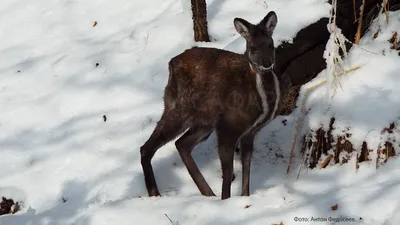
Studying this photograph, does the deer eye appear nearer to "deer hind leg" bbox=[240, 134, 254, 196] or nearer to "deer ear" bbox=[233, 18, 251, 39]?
"deer ear" bbox=[233, 18, 251, 39]

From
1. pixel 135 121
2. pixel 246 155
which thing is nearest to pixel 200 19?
pixel 135 121

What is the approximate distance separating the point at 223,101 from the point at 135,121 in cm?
156

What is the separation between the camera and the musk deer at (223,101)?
529 cm

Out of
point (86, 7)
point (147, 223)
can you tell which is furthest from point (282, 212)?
point (86, 7)

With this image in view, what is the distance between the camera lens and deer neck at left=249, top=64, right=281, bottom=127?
5270 mm

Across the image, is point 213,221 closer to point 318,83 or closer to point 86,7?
point 318,83

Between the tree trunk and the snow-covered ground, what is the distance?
0.66ft

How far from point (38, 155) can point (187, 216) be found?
99.6 inches

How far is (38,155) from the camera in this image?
6.64 m

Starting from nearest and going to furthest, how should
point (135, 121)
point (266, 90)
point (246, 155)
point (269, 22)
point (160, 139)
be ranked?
1. point (266, 90)
2. point (269, 22)
3. point (246, 155)
4. point (160, 139)
5. point (135, 121)

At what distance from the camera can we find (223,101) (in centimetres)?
548

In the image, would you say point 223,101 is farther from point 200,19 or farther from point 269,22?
point 200,19

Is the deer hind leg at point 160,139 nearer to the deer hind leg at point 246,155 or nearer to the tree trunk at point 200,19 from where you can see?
the deer hind leg at point 246,155

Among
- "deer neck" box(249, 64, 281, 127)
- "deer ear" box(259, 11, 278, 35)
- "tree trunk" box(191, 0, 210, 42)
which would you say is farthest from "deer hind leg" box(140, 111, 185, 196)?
"tree trunk" box(191, 0, 210, 42)
